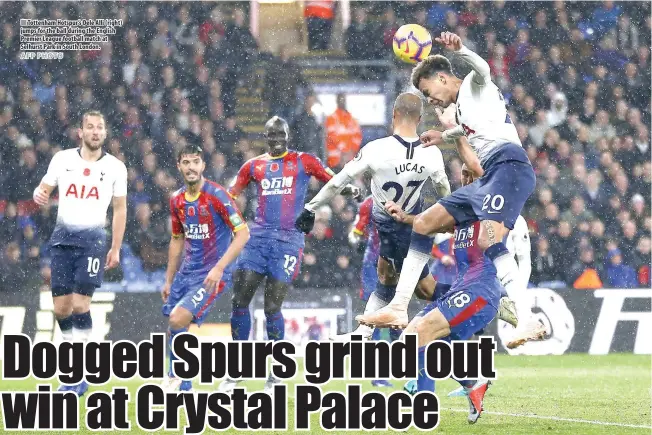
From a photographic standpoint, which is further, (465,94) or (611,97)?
(611,97)

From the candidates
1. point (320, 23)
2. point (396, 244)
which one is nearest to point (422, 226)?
point (396, 244)

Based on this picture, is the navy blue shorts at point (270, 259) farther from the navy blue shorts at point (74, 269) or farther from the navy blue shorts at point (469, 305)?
the navy blue shorts at point (469, 305)

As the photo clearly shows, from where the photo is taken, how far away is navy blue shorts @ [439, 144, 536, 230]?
7.53m

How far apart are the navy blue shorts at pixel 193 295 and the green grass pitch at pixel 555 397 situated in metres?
0.90

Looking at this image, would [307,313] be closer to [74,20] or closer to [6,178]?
[6,178]

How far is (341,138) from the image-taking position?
658 inches

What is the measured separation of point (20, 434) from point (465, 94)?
3.58 metres

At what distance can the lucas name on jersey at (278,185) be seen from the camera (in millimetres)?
10297

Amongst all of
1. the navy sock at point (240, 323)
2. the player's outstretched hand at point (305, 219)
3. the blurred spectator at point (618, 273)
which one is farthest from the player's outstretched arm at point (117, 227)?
the blurred spectator at point (618, 273)

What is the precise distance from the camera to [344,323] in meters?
14.9

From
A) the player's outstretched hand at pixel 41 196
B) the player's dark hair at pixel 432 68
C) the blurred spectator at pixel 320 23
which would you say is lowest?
the player's outstretched hand at pixel 41 196

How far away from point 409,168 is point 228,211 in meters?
1.53

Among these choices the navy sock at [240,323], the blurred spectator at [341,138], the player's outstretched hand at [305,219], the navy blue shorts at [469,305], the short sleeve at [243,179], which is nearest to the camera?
the navy blue shorts at [469,305]

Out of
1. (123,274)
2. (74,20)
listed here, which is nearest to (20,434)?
(123,274)
